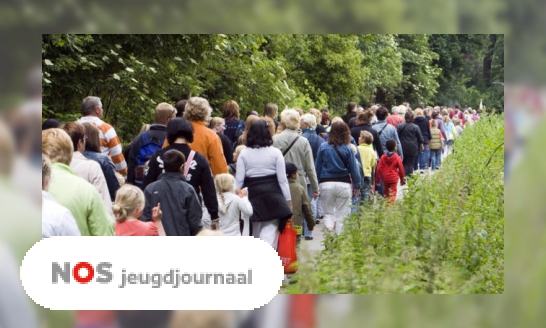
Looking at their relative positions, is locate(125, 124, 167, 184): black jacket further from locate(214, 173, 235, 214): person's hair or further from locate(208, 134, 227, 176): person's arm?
locate(214, 173, 235, 214): person's hair

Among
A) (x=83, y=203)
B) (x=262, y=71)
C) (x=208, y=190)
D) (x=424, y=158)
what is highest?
(x=262, y=71)

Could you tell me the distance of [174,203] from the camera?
7.49 m

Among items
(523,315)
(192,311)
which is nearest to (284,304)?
(192,311)

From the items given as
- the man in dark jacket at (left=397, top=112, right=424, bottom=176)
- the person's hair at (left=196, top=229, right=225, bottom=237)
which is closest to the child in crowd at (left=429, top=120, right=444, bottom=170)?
the man in dark jacket at (left=397, top=112, right=424, bottom=176)

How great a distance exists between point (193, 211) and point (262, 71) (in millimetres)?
1222

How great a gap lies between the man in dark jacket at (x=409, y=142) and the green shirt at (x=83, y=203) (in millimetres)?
2563

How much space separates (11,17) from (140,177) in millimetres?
1476

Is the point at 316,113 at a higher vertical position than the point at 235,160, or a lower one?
higher

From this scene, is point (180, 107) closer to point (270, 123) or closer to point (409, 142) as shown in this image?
point (270, 123)

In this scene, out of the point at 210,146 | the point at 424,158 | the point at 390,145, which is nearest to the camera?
the point at 210,146

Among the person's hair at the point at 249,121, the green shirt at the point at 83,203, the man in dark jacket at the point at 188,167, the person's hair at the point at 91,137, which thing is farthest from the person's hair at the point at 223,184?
the green shirt at the point at 83,203

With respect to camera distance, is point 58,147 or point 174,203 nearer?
point 58,147

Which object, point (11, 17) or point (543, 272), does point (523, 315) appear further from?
point (11, 17)

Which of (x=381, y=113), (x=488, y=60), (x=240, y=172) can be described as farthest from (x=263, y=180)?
(x=488, y=60)
